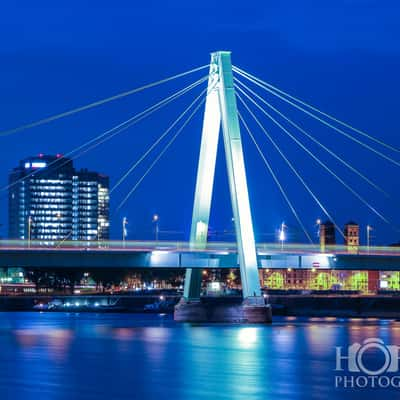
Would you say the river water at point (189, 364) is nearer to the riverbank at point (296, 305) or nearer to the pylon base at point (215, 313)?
the pylon base at point (215, 313)

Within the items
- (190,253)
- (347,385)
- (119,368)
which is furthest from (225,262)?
(347,385)

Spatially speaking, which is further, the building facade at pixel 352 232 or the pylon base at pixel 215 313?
the building facade at pixel 352 232

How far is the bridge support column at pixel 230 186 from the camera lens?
63.6 m

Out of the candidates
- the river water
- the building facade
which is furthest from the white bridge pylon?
the building facade

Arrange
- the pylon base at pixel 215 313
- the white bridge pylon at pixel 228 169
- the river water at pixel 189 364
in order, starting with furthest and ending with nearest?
1. the pylon base at pixel 215 313
2. the white bridge pylon at pixel 228 169
3. the river water at pixel 189 364

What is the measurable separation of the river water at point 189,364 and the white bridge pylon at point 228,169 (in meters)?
3.58

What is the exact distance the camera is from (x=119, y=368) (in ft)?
144

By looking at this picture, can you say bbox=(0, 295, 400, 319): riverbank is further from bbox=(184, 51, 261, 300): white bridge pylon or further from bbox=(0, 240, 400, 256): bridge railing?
bbox=(184, 51, 261, 300): white bridge pylon

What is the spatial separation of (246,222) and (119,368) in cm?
2071

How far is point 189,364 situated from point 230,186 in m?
19.3

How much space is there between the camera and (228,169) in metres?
63.9

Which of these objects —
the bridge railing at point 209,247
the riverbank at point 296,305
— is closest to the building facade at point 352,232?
the riverbank at point 296,305

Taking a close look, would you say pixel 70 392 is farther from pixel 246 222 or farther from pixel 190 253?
pixel 190 253

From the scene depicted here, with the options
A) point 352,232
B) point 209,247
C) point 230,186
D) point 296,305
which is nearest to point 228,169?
point 230,186
